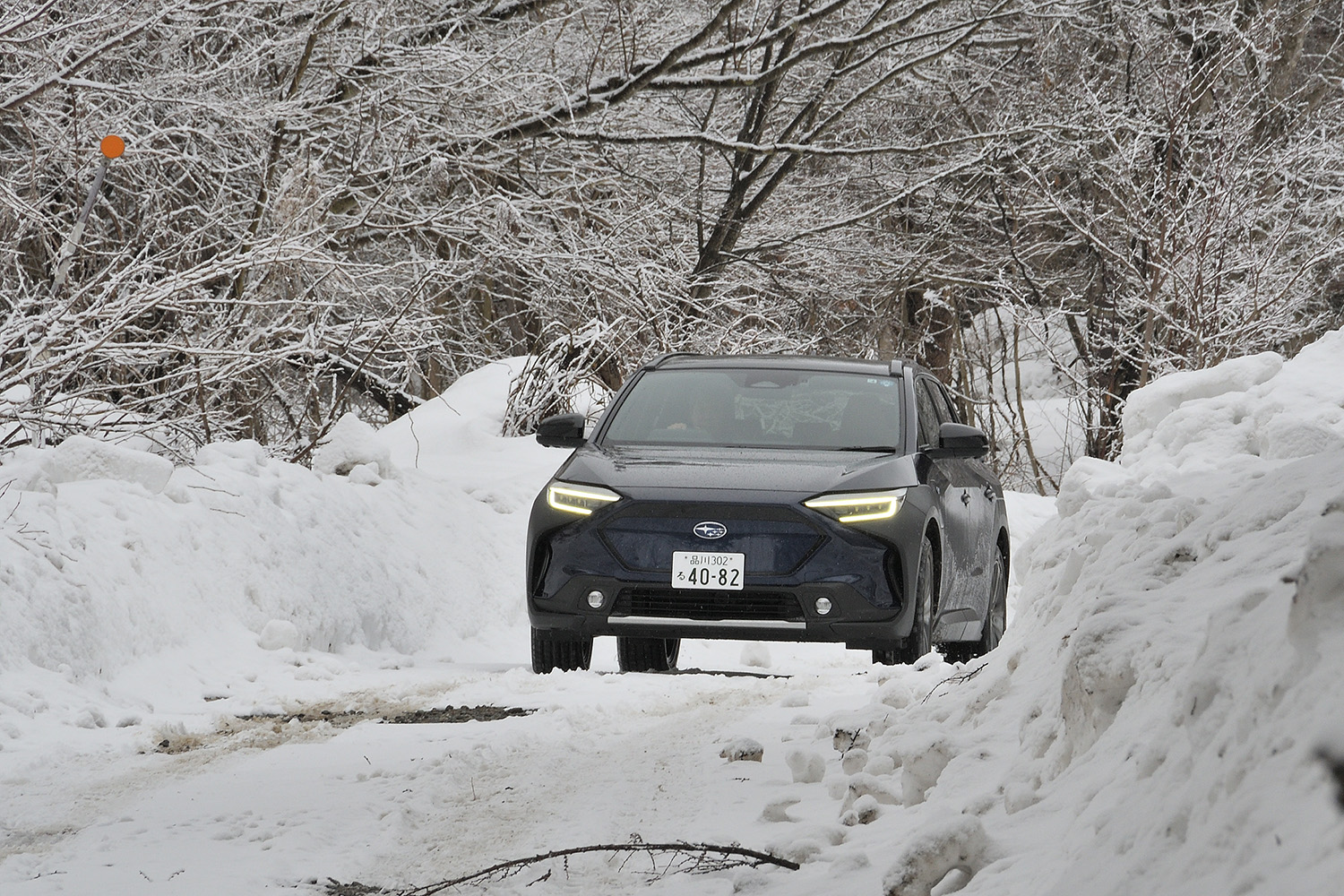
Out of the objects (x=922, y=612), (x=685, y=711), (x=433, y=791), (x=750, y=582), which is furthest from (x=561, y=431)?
(x=433, y=791)

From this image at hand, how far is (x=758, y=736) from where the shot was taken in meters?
5.86

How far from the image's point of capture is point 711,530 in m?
7.15

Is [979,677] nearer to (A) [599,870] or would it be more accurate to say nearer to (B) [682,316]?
(A) [599,870]

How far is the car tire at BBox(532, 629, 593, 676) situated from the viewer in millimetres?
7605

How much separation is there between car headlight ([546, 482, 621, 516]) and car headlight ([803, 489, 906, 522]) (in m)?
0.94

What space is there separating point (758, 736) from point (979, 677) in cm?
96

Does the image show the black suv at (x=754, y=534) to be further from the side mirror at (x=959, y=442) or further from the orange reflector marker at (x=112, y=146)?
the orange reflector marker at (x=112, y=146)

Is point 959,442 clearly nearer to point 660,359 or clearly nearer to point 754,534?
point 754,534

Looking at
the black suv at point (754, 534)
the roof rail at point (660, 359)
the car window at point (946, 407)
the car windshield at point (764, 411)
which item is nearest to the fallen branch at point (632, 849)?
the black suv at point (754, 534)

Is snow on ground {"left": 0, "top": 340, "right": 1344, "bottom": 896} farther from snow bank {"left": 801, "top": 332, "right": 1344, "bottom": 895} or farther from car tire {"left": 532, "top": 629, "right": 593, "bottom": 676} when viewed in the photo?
car tire {"left": 532, "top": 629, "right": 593, "bottom": 676}

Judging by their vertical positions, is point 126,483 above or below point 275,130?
below

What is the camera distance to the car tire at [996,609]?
948 centimetres

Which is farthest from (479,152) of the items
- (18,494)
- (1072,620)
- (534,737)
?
(1072,620)

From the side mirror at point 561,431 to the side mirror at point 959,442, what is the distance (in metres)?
1.84
